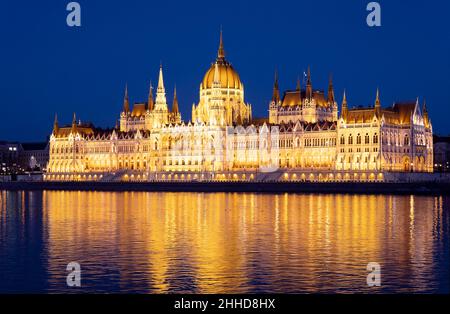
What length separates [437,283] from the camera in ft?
86.1

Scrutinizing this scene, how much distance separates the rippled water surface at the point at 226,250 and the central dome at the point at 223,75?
223 feet

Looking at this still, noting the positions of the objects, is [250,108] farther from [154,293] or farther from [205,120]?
[154,293]

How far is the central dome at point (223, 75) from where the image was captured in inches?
4892

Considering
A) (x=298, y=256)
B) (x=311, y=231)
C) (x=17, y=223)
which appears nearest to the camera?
(x=298, y=256)

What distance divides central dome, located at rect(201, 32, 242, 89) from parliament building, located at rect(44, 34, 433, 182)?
6.5 inches

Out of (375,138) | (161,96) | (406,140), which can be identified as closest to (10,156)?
(161,96)

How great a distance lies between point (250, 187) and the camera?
9950 centimetres

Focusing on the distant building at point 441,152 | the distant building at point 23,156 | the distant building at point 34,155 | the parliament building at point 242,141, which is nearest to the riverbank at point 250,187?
the parliament building at point 242,141

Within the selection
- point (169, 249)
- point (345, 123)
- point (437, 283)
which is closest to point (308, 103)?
point (345, 123)

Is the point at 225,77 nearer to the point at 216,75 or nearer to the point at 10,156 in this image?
the point at 216,75

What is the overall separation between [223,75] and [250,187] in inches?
1171

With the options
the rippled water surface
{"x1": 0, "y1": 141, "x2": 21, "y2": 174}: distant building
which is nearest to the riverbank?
the rippled water surface

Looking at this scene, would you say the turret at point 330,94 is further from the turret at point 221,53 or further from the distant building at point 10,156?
the distant building at point 10,156
